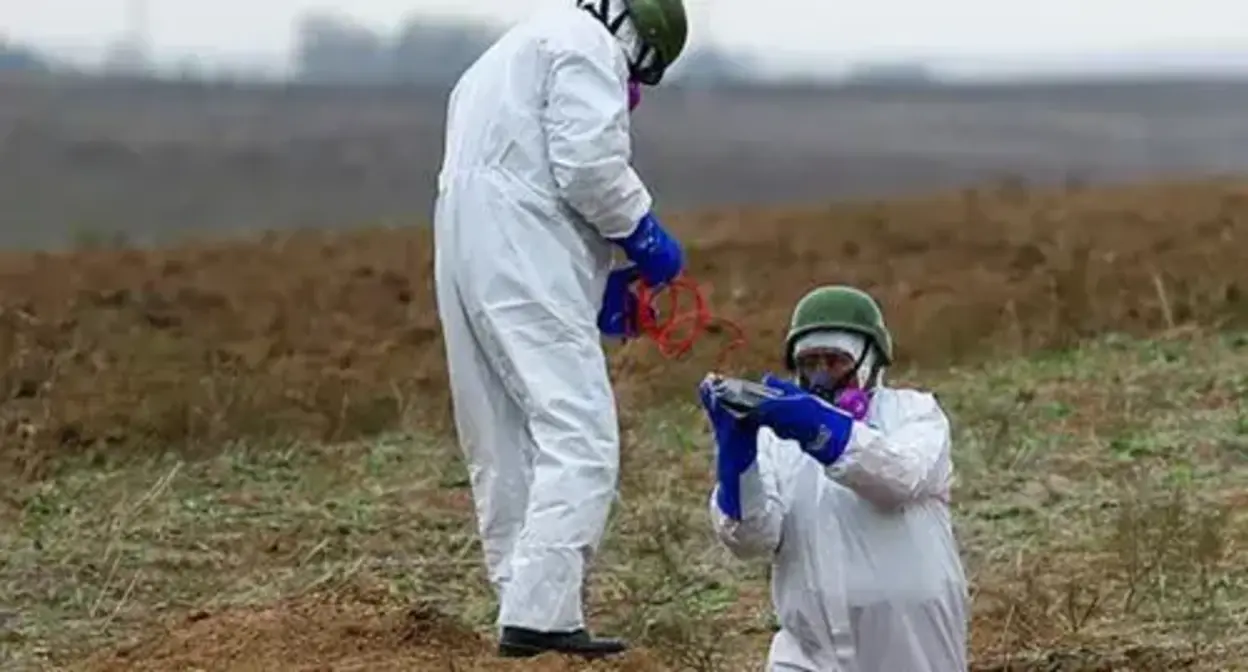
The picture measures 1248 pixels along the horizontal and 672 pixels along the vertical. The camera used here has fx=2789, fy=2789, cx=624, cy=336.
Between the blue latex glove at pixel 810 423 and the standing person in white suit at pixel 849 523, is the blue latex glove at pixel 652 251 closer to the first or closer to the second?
the standing person in white suit at pixel 849 523

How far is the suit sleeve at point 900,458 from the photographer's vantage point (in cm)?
555

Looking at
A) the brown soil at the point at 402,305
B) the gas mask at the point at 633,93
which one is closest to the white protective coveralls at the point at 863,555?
the gas mask at the point at 633,93

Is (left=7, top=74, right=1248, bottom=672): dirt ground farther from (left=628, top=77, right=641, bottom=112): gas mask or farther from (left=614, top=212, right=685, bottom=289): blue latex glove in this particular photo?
(left=628, top=77, right=641, bottom=112): gas mask

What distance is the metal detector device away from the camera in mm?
5535

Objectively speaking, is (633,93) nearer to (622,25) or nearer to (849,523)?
(622,25)

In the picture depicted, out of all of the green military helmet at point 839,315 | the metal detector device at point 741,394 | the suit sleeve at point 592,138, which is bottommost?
the metal detector device at point 741,394

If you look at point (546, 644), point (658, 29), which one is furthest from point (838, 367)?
point (658, 29)

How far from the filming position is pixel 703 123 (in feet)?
137

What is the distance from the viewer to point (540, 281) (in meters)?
6.46

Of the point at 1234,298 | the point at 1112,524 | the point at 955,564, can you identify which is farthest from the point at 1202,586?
the point at 1234,298

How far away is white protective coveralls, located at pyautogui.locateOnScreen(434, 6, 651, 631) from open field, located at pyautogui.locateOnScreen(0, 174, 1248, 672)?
302 millimetres

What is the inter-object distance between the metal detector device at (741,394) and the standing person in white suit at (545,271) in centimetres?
84

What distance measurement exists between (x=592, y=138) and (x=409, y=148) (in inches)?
1041

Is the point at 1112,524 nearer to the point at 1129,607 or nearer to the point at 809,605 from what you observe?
the point at 1129,607
